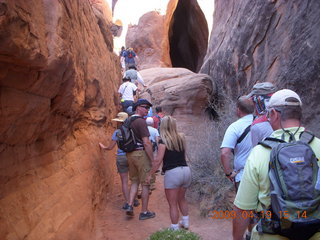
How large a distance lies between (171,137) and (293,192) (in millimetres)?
2600

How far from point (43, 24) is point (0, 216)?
5.13 ft

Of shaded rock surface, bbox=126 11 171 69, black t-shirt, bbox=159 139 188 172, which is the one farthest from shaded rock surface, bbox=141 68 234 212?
shaded rock surface, bbox=126 11 171 69

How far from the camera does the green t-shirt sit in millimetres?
1986

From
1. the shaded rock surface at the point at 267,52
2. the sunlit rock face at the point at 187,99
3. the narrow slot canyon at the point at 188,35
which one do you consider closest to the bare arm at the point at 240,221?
the shaded rock surface at the point at 267,52

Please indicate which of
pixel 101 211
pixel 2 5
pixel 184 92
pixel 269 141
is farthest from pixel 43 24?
pixel 184 92

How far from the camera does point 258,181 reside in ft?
6.63

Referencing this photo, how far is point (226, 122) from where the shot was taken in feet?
25.5

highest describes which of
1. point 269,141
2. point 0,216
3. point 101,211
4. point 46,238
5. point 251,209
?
point 269,141

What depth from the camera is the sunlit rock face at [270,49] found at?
19.3 feet

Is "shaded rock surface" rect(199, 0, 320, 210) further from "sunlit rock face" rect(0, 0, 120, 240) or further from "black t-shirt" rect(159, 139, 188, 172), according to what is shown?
"sunlit rock face" rect(0, 0, 120, 240)

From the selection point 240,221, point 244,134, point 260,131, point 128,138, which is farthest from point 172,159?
point 240,221

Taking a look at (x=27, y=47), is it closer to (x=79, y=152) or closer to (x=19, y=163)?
(x=19, y=163)

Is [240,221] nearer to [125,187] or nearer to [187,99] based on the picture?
[125,187]

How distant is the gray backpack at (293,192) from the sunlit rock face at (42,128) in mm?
1794
